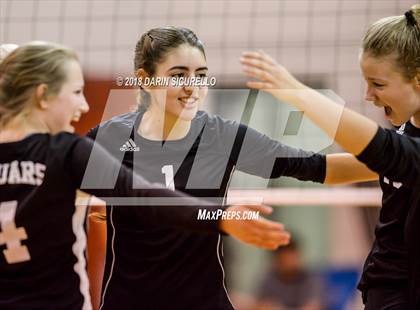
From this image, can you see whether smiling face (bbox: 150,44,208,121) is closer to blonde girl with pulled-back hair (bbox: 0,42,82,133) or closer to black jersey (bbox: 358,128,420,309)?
blonde girl with pulled-back hair (bbox: 0,42,82,133)

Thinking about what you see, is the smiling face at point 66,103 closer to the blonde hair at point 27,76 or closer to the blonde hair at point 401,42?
the blonde hair at point 27,76

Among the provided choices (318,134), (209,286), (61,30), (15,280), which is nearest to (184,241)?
(209,286)

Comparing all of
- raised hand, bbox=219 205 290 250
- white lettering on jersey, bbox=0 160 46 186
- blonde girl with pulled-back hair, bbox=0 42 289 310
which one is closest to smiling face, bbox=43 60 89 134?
blonde girl with pulled-back hair, bbox=0 42 289 310

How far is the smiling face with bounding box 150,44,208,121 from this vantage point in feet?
7.59

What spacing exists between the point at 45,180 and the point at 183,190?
1.76 feet

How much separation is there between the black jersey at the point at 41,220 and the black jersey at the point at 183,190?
1.23ft

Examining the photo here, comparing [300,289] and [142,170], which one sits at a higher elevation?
[142,170]

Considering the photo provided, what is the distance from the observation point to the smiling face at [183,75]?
2.31 meters

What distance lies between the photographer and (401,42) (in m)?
2.12

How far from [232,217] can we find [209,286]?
0.66m

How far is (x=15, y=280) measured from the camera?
1.87 m

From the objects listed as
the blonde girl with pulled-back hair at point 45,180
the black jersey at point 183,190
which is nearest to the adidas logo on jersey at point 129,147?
the black jersey at point 183,190

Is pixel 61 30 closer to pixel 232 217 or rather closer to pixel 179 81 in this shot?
pixel 179 81

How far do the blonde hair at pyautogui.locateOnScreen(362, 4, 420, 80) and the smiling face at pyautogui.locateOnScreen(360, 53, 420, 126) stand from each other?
A: 2 cm
